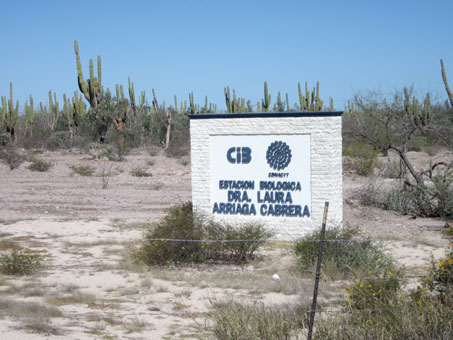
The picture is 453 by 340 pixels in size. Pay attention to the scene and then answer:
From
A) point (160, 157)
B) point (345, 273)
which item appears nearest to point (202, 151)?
point (345, 273)

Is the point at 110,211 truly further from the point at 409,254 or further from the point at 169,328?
the point at 169,328

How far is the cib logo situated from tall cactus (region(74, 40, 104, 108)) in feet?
82.0

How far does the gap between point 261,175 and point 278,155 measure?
65 centimetres

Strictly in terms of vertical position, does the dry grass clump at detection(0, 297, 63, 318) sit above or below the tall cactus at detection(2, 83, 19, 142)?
below

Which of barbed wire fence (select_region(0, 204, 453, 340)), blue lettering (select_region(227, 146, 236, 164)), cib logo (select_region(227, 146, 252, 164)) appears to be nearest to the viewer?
barbed wire fence (select_region(0, 204, 453, 340))

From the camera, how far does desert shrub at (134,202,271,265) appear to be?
39.0ft

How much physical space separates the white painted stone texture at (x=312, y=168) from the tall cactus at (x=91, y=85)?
2485cm

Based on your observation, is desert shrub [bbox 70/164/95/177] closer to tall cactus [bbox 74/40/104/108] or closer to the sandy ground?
the sandy ground

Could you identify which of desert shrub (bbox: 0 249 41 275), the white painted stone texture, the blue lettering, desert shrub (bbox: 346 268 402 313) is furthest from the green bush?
desert shrub (bbox: 346 268 402 313)

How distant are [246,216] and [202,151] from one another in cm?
203

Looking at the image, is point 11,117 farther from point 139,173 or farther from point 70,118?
point 139,173

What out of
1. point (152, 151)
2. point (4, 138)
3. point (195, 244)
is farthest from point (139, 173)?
point (195, 244)

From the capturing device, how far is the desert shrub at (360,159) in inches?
1160

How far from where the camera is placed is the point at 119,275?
1126 cm
